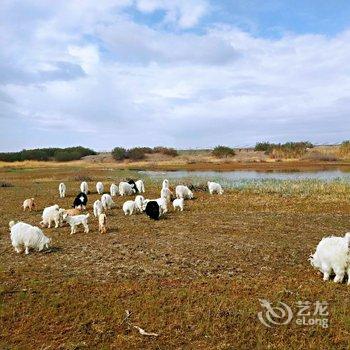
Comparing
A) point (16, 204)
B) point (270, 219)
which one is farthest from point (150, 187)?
point (270, 219)

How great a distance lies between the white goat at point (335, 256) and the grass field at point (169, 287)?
1.12 feet

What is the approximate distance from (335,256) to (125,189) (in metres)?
19.8

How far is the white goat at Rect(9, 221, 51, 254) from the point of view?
12.6 meters

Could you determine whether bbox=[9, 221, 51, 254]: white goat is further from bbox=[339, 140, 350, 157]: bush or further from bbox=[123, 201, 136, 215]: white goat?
bbox=[339, 140, 350, 157]: bush

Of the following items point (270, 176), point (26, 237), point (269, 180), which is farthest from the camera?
point (270, 176)

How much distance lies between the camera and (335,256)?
980 centimetres

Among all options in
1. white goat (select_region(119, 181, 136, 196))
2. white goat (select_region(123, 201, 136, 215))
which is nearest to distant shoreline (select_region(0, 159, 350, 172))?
white goat (select_region(119, 181, 136, 196))

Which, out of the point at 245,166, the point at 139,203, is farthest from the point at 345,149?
the point at 139,203

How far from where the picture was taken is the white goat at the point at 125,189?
28.0m

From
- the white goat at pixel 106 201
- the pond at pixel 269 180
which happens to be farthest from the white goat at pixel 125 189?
the pond at pixel 269 180

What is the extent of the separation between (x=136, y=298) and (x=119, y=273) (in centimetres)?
179

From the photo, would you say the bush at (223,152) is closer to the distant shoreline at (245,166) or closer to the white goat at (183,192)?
the distant shoreline at (245,166)

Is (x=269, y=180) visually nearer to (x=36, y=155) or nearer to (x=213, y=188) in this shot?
(x=213, y=188)

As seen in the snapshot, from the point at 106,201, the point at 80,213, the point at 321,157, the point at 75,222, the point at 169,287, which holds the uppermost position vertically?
the point at 321,157
